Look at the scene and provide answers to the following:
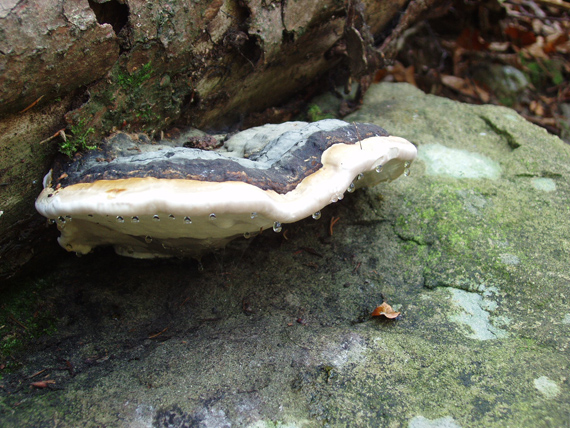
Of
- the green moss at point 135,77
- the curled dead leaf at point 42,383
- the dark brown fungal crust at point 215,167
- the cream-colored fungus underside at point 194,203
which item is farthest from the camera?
the green moss at point 135,77

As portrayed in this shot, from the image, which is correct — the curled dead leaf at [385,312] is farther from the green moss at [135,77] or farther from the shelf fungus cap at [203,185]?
the green moss at [135,77]

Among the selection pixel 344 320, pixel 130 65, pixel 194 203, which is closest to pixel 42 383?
pixel 194 203

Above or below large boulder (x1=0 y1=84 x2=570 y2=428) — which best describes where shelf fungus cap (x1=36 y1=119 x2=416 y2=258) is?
above

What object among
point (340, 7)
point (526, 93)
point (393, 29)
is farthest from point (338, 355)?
point (526, 93)

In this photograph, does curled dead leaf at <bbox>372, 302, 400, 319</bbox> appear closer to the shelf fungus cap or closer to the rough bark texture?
the shelf fungus cap

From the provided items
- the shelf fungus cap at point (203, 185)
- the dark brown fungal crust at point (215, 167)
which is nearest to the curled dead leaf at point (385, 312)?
the shelf fungus cap at point (203, 185)

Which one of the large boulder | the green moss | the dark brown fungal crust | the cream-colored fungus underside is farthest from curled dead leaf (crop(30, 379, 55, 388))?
the green moss
